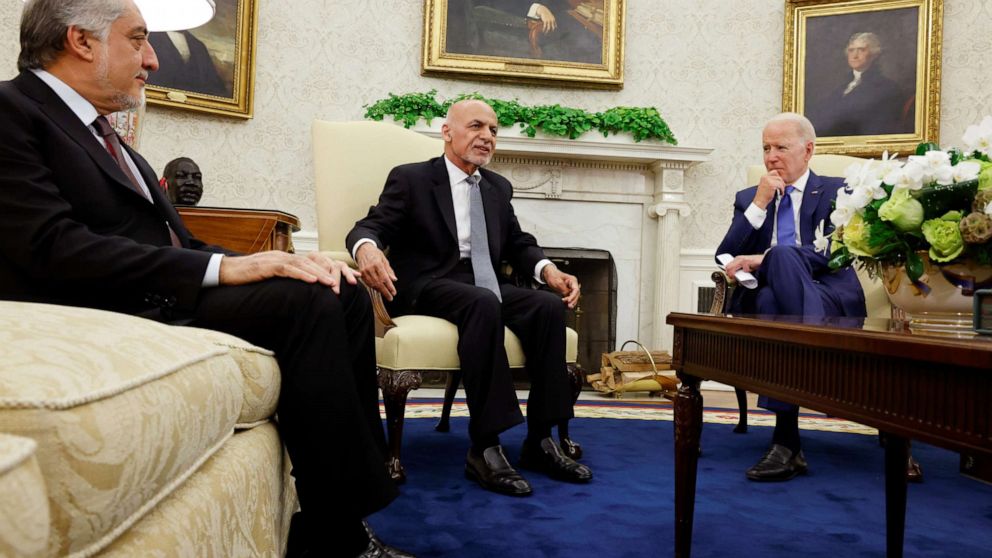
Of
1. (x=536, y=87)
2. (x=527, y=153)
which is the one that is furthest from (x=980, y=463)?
(x=536, y=87)

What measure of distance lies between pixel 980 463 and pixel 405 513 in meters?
2.09

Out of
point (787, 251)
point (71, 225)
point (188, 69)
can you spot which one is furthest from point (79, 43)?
point (188, 69)

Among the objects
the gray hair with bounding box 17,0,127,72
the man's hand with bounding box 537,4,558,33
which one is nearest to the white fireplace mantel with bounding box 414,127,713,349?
the man's hand with bounding box 537,4,558,33

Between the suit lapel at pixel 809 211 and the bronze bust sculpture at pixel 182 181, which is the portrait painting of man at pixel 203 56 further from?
the suit lapel at pixel 809 211

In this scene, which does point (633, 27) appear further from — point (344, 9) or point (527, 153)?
point (344, 9)

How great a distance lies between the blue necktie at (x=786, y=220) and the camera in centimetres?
313

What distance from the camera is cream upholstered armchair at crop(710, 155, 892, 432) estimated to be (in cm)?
302

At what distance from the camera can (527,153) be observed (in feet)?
16.7

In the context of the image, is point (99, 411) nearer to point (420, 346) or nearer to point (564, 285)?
point (420, 346)

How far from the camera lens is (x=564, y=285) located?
2.69m

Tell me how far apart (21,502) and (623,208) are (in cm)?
511

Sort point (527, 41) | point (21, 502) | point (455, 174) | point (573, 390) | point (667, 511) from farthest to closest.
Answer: point (527, 41) < point (455, 174) < point (573, 390) < point (667, 511) < point (21, 502)

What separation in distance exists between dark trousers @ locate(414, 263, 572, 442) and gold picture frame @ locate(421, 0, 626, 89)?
3080 millimetres

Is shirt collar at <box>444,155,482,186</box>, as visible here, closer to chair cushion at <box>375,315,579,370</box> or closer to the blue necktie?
chair cushion at <box>375,315,579,370</box>
